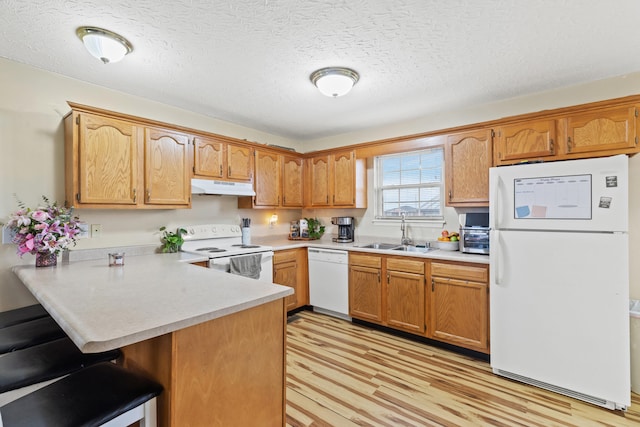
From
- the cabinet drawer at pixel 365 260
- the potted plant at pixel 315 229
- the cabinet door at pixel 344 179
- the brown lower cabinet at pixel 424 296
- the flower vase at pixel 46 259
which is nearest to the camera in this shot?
the flower vase at pixel 46 259

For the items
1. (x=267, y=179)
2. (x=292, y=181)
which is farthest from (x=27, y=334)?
(x=292, y=181)

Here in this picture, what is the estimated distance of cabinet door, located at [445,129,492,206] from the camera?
276 cm

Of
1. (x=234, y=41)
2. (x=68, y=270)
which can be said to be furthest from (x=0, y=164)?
(x=234, y=41)

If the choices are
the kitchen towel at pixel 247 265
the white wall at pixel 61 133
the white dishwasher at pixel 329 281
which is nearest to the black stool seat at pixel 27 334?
the white wall at pixel 61 133

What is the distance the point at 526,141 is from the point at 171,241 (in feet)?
11.0

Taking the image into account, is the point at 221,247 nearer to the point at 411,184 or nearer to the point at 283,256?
the point at 283,256

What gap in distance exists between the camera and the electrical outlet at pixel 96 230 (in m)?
2.62

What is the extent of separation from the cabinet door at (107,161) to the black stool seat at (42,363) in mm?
1302

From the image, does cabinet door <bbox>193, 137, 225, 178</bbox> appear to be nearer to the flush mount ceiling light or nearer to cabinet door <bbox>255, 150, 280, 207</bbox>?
cabinet door <bbox>255, 150, 280, 207</bbox>

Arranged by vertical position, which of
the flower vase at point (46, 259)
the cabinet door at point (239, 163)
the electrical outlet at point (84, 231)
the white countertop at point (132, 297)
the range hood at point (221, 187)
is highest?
the cabinet door at point (239, 163)

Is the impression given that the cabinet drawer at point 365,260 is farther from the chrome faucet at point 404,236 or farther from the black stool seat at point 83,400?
the black stool seat at point 83,400

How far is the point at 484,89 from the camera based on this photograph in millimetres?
2715

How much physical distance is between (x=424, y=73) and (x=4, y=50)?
3003mm

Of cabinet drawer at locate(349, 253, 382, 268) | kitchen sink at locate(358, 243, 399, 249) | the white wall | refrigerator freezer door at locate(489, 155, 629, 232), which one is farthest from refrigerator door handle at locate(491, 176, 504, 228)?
kitchen sink at locate(358, 243, 399, 249)
